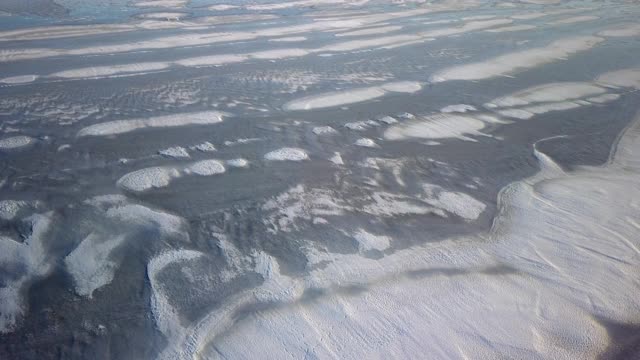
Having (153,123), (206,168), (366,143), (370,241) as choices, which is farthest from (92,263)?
(366,143)

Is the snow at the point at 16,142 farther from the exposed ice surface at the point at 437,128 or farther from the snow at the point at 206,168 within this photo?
the exposed ice surface at the point at 437,128

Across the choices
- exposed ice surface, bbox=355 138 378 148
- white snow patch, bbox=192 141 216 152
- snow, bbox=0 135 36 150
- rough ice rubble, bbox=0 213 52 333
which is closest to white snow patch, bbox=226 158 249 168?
white snow patch, bbox=192 141 216 152

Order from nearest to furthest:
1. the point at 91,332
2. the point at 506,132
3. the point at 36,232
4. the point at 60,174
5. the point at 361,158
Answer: the point at 91,332
the point at 36,232
the point at 60,174
the point at 361,158
the point at 506,132

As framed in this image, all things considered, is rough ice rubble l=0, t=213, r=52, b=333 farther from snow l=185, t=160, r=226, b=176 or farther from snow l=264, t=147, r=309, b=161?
snow l=264, t=147, r=309, b=161

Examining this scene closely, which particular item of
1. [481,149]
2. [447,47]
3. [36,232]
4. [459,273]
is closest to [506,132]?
[481,149]

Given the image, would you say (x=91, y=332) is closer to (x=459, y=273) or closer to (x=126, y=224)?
(x=126, y=224)

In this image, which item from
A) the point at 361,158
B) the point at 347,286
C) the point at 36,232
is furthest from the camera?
the point at 361,158

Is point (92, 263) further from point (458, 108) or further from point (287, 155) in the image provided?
point (458, 108)

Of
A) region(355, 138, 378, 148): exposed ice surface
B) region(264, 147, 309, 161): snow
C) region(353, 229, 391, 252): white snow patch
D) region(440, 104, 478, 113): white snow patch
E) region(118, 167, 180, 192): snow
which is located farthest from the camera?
region(440, 104, 478, 113): white snow patch
